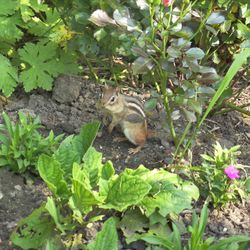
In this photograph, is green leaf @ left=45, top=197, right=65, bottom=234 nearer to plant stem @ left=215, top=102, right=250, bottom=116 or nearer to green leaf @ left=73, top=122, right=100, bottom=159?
green leaf @ left=73, top=122, right=100, bottom=159

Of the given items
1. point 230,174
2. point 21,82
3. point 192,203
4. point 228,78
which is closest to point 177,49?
point 228,78

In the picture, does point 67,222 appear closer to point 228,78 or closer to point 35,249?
point 35,249

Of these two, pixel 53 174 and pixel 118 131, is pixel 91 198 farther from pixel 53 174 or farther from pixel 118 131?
pixel 118 131

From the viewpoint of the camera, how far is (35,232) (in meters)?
3.69

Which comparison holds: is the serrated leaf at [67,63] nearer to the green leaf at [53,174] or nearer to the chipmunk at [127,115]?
the chipmunk at [127,115]

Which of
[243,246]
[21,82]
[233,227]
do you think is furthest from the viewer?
[21,82]

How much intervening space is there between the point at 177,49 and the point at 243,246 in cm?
128

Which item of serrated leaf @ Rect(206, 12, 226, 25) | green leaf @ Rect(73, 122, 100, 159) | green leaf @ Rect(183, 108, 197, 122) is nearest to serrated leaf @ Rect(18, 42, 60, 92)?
green leaf @ Rect(73, 122, 100, 159)

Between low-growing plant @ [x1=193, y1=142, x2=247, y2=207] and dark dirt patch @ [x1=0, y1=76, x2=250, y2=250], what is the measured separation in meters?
0.14

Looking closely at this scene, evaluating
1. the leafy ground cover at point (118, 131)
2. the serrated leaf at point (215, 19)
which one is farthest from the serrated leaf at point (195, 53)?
the serrated leaf at point (215, 19)

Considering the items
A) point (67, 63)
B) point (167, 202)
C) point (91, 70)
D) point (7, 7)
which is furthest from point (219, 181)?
point (7, 7)

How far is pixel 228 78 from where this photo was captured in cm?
359

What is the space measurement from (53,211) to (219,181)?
116 cm

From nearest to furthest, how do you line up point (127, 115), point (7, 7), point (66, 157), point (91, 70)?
point (66, 157) < point (127, 115) < point (7, 7) < point (91, 70)
